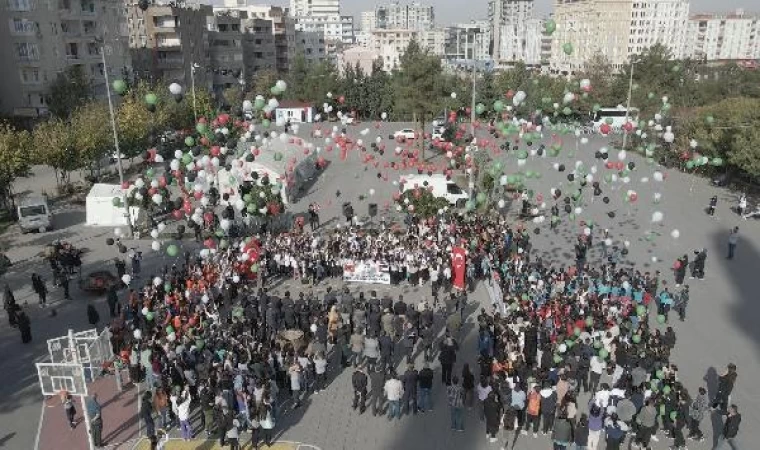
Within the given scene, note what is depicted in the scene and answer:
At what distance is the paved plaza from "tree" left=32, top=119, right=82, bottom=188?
2127 millimetres

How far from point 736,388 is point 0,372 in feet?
53.5

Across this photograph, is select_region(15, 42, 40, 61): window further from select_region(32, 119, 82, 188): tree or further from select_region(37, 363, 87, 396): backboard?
select_region(37, 363, 87, 396): backboard

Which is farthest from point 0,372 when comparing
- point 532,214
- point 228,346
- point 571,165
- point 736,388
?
point 571,165

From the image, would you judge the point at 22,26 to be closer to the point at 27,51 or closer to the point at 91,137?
the point at 27,51

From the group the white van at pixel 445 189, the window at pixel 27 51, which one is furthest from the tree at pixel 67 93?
the white van at pixel 445 189

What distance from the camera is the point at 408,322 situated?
13945 mm

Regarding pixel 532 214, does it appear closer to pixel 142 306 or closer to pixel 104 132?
pixel 142 306

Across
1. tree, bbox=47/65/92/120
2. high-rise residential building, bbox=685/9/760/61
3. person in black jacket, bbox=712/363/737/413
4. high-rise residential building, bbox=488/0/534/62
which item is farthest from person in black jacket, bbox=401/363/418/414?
high-rise residential building, bbox=685/9/760/61

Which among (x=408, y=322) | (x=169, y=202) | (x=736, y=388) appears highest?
(x=169, y=202)

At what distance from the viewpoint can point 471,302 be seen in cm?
1653

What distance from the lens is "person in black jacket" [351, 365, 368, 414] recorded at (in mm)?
11188

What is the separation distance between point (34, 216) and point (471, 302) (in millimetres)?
18660

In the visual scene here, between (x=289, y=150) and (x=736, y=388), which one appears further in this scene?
(x=289, y=150)

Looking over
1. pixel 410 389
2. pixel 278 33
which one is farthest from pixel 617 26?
pixel 410 389
